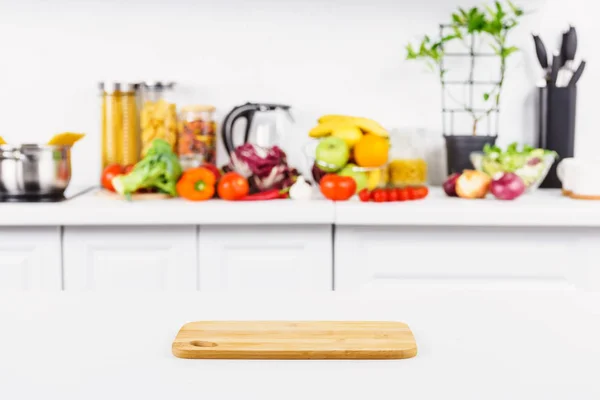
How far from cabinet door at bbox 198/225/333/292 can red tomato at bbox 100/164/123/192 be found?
40 centimetres

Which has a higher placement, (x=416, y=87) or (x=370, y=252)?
(x=416, y=87)

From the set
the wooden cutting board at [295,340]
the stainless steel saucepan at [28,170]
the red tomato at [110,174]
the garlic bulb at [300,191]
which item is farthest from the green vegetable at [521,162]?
the wooden cutting board at [295,340]

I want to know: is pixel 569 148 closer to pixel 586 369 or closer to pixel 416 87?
pixel 416 87

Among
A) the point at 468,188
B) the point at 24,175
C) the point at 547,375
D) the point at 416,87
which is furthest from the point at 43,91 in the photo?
the point at 547,375

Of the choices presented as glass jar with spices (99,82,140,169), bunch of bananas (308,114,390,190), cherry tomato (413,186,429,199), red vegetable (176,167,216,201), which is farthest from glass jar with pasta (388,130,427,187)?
glass jar with spices (99,82,140,169)

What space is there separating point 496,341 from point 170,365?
1.07 feet

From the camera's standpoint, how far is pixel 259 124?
2.52m

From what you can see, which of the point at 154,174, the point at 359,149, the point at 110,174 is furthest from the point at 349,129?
the point at 110,174

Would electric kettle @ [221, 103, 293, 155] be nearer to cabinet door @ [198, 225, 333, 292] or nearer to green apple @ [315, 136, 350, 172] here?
green apple @ [315, 136, 350, 172]

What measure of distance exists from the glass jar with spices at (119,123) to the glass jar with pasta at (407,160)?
0.77m

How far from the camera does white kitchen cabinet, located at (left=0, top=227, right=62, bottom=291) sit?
6.70 ft

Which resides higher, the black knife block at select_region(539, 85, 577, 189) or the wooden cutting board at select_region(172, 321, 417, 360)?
the black knife block at select_region(539, 85, 577, 189)

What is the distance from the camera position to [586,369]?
29.5 inches

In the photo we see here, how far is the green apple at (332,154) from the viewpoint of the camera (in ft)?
7.31
